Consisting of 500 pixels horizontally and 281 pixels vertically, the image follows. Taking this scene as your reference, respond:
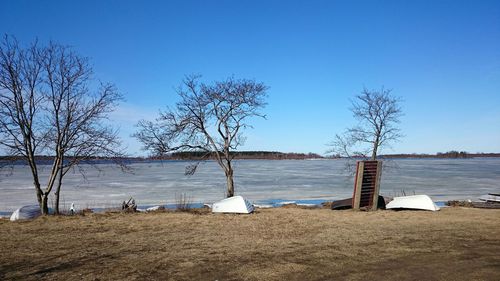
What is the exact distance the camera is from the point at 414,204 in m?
12.8

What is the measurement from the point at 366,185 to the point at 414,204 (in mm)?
1648

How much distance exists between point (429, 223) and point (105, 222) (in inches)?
326

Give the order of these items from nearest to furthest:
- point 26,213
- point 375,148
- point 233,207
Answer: point 26,213 < point 233,207 < point 375,148

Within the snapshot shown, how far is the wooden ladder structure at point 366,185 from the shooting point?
13.4 meters

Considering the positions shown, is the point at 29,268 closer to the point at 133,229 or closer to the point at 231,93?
the point at 133,229

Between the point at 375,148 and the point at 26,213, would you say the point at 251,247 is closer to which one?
the point at 26,213

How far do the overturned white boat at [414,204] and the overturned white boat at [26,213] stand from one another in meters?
11.1

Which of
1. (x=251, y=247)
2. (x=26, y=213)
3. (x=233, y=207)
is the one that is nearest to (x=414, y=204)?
(x=233, y=207)

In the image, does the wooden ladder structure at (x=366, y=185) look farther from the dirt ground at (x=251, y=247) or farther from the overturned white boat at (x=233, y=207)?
the overturned white boat at (x=233, y=207)

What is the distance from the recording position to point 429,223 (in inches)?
393

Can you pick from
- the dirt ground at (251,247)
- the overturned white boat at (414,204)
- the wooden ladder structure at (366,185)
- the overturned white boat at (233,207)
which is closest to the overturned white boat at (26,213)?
the dirt ground at (251,247)

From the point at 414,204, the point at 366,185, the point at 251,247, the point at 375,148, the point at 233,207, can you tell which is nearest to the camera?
the point at 251,247

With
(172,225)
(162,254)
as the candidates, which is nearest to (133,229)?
(172,225)

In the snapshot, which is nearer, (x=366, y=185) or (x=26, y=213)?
(x=26, y=213)
